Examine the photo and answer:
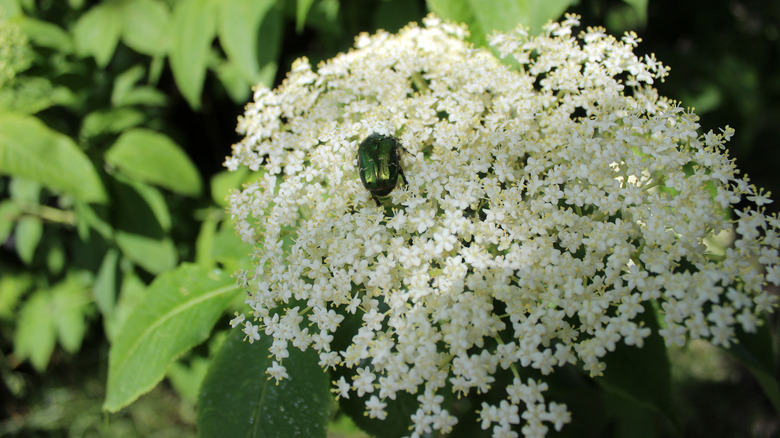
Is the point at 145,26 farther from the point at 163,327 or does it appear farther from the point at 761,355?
the point at 761,355

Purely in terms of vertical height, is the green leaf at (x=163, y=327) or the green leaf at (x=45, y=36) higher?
the green leaf at (x=45, y=36)

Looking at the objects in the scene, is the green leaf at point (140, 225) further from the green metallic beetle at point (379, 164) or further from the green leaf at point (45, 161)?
the green metallic beetle at point (379, 164)

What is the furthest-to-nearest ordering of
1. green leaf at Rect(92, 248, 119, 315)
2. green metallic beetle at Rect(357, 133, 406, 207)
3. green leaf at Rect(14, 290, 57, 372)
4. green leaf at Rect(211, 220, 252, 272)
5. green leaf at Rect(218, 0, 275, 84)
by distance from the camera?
green leaf at Rect(14, 290, 57, 372)
green leaf at Rect(92, 248, 119, 315)
green leaf at Rect(218, 0, 275, 84)
green leaf at Rect(211, 220, 252, 272)
green metallic beetle at Rect(357, 133, 406, 207)

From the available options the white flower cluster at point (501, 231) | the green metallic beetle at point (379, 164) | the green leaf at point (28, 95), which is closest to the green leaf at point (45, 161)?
the green leaf at point (28, 95)

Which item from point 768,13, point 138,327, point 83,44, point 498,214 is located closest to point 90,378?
point 83,44

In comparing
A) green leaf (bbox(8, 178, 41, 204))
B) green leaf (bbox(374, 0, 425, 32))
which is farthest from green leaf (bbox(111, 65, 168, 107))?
green leaf (bbox(374, 0, 425, 32))

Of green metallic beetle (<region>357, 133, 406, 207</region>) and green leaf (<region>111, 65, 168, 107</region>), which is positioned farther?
green leaf (<region>111, 65, 168, 107</region>)

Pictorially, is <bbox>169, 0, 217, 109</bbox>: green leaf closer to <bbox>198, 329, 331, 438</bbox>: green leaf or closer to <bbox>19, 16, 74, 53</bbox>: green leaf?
<bbox>19, 16, 74, 53</bbox>: green leaf
